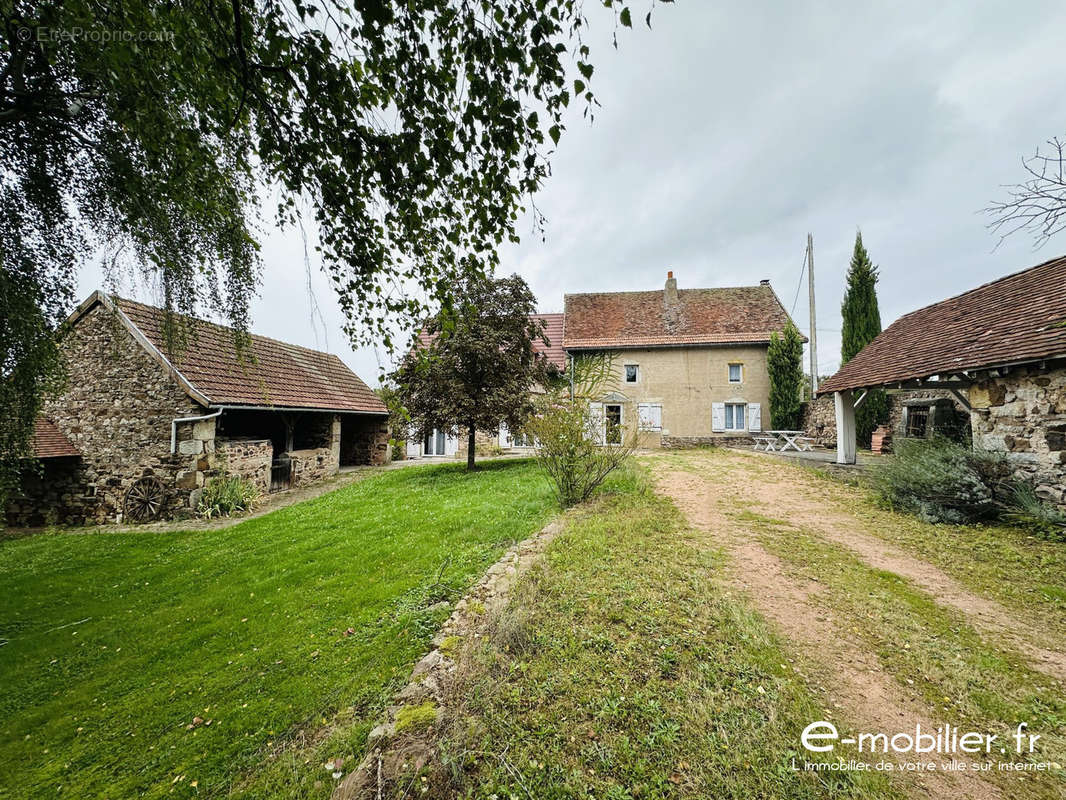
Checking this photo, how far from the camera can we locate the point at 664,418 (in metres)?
17.5

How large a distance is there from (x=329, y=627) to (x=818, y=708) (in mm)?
3504

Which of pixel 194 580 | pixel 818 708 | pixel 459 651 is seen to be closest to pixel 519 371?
pixel 194 580

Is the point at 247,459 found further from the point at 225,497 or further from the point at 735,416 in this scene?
the point at 735,416

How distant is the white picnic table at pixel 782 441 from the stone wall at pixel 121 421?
56.3ft

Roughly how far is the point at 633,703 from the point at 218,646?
3.48m

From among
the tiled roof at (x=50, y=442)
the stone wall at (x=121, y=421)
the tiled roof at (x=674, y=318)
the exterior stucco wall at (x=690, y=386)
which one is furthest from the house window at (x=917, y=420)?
the tiled roof at (x=50, y=442)

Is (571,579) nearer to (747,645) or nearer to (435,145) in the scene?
(747,645)

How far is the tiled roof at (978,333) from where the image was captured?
598 cm

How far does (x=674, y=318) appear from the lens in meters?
18.7

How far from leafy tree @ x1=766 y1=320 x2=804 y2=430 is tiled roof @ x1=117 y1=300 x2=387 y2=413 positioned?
16.5m

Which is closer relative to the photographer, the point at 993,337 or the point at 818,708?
the point at 818,708

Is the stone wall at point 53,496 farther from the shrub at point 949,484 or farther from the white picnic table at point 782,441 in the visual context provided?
the white picnic table at point 782,441

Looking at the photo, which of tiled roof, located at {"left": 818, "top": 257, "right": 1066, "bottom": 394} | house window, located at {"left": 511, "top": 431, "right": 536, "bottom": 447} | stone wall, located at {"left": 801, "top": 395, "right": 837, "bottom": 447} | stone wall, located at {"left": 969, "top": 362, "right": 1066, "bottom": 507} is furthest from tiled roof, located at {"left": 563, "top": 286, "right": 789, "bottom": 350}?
stone wall, located at {"left": 969, "top": 362, "right": 1066, "bottom": 507}

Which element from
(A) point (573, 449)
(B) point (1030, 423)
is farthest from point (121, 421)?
(B) point (1030, 423)
